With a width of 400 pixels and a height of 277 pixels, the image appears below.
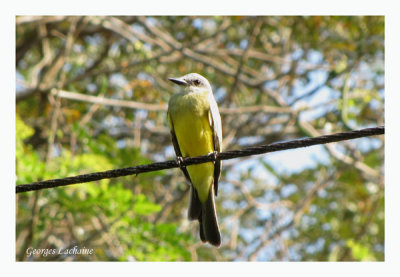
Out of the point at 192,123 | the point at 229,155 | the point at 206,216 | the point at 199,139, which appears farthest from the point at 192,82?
the point at 229,155

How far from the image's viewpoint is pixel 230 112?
711 centimetres

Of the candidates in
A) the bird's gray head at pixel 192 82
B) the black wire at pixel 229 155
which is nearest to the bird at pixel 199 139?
the bird's gray head at pixel 192 82

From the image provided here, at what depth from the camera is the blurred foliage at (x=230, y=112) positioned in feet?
22.9

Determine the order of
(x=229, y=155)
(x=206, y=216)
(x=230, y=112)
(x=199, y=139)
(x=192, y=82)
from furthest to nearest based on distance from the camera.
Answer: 1. (x=230, y=112)
2. (x=192, y=82)
3. (x=206, y=216)
4. (x=199, y=139)
5. (x=229, y=155)

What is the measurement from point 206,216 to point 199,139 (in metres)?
0.84

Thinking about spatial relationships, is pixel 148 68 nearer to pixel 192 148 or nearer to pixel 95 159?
pixel 95 159

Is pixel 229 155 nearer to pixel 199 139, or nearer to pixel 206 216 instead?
pixel 199 139

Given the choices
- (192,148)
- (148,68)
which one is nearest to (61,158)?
(192,148)

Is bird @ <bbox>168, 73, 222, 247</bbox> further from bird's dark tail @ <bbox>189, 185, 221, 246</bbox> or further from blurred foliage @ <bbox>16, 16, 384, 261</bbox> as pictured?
blurred foliage @ <bbox>16, 16, 384, 261</bbox>

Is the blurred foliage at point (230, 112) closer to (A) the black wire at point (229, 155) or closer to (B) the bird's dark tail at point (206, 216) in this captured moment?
(B) the bird's dark tail at point (206, 216)

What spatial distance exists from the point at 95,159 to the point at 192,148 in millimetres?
1358

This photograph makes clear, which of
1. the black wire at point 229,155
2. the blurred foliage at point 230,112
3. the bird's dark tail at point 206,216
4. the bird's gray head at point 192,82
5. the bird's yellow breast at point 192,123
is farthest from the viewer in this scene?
the blurred foliage at point 230,112

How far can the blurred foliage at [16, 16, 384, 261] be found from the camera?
22.9 feet

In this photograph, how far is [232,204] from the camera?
8.80m
